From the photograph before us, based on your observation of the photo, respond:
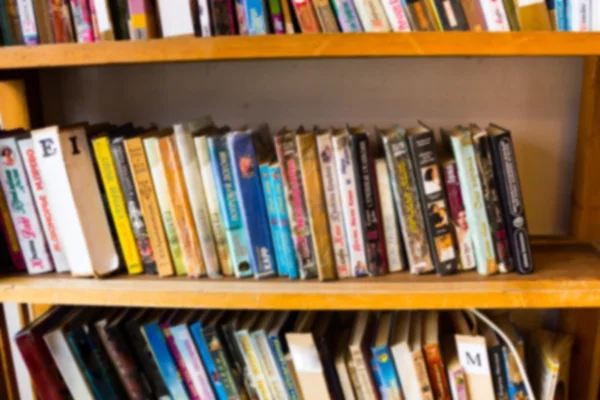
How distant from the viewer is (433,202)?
2.47ft

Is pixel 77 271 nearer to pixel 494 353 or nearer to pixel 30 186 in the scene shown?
pixel 30 186

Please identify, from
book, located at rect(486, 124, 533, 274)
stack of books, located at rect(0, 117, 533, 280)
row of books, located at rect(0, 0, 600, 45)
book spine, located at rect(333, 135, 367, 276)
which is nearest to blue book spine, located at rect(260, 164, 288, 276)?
stack of books, located at rect(0, 117, 533, 280)

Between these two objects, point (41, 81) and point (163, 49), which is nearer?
point (163, 49)

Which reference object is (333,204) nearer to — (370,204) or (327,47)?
(370,204)

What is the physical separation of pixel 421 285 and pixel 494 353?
0.18 metres

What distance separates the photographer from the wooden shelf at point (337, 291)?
2.39 feet

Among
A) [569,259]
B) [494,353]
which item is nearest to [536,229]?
[569,259]

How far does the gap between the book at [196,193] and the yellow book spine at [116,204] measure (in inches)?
4.3

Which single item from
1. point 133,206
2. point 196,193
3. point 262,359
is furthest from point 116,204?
point 262,359

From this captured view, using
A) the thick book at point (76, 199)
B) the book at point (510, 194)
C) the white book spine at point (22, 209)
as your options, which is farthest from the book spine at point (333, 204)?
the white book spine at point (22, 209)

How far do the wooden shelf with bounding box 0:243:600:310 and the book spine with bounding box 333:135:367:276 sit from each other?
32 mm

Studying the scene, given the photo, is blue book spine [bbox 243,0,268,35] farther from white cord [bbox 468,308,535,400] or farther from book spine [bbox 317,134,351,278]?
white cord [bbox 468,308,535,400]

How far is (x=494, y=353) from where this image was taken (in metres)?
0.81

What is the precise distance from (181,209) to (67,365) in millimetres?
323
